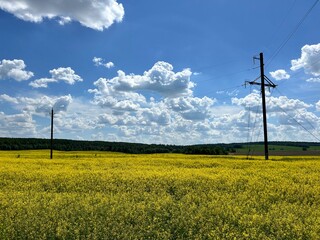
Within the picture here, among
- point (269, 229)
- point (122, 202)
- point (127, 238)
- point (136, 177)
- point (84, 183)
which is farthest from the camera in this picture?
point (136, 177)

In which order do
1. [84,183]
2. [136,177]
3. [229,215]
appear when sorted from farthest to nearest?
[136,177], [84,183], [229,215]

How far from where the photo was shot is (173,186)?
16.1 meters

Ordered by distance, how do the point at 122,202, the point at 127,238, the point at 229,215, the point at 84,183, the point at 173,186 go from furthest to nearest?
1. the point at 84,183
2. the point at 173,186
3. the point at 122,202
4. the point at 229,215
5. the point at 127,238

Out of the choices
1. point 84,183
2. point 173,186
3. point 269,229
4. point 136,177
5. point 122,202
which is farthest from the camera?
point 136,177

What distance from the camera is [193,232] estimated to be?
29.9ft

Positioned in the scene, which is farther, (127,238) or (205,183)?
(205,183)

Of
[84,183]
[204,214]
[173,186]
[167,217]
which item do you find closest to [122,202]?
[167,217]

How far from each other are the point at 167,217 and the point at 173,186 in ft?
18.4

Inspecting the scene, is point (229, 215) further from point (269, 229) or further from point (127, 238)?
point (127, 238)

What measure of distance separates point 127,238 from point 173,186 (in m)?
7.59

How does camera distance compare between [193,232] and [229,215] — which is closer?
[193,232]

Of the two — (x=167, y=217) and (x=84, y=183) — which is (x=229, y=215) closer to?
(x=167, y=217)

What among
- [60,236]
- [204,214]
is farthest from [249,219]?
[60,236]

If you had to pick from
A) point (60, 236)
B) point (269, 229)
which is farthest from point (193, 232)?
point (60, 236)
